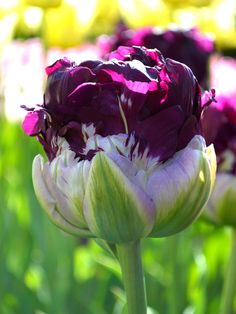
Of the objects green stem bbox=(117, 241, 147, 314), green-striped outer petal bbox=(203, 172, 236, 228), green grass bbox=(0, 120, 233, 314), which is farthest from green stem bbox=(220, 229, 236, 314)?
green stem bbox=(117, 241, 147, 314)

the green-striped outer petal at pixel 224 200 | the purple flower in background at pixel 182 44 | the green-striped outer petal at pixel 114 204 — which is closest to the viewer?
the green-striped outer petal at pixel 114 204

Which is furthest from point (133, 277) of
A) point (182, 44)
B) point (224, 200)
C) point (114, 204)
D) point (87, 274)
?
point (87, 274)

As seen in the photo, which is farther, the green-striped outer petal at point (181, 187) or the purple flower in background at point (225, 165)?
the purple flower in background at point (225, 165)

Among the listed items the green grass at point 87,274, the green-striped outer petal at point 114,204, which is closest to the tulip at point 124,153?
the green-striped outer petal at point 114,204

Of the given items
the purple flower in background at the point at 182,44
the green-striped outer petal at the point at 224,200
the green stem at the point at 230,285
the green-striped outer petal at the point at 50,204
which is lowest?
the green stem at the point at 230,285

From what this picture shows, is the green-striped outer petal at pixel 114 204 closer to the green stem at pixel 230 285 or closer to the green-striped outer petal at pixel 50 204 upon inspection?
the green-striped outer petal at pixel 50 204

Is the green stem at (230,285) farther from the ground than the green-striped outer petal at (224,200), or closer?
closer

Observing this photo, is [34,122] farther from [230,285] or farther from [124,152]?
[230,285]

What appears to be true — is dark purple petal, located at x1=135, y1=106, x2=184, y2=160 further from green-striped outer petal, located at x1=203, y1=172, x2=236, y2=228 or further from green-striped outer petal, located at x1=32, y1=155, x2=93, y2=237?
green-striped outer petal, located at x1=203, y1=172, x2=236, y2=228
